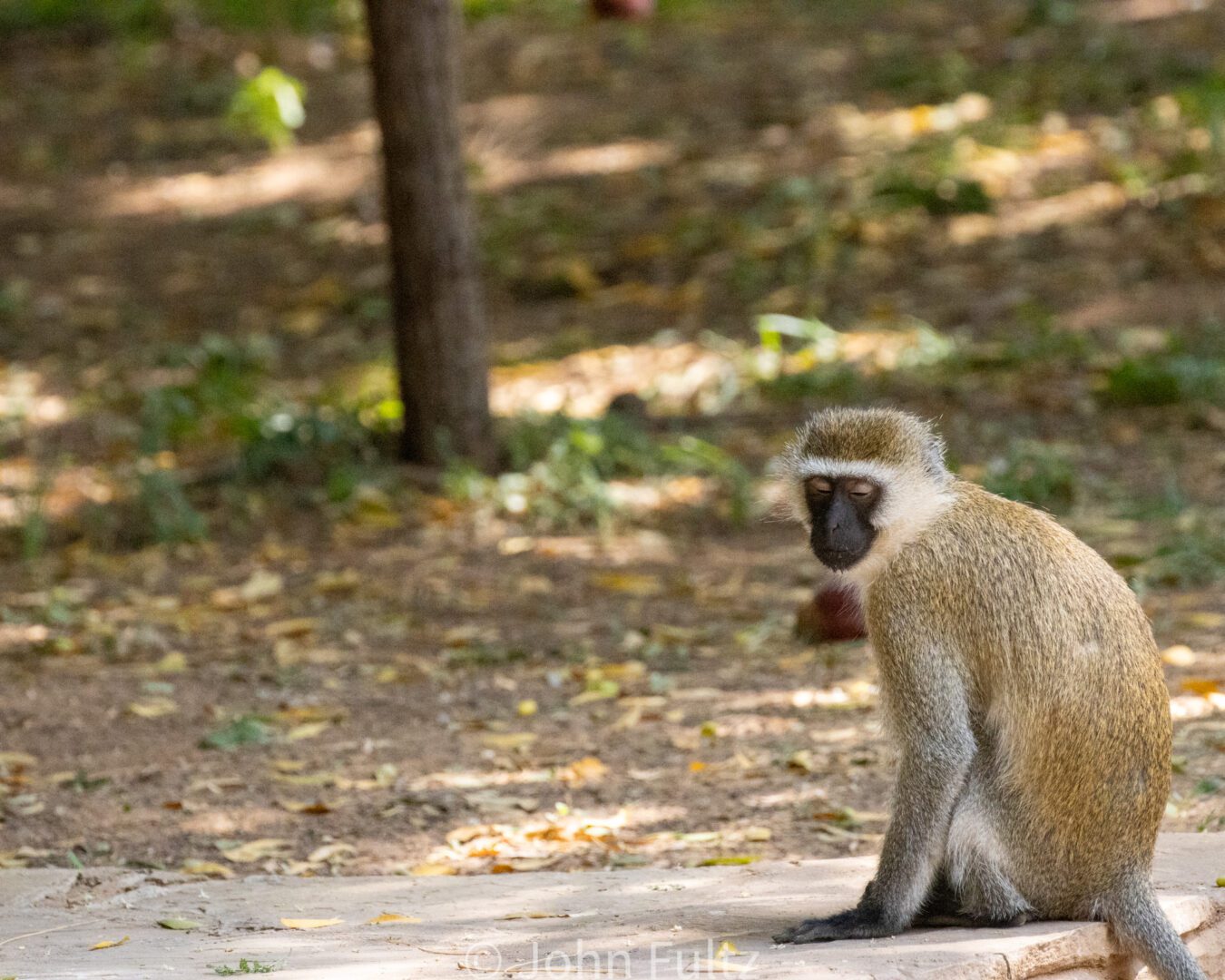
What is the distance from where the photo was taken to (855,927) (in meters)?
3.64

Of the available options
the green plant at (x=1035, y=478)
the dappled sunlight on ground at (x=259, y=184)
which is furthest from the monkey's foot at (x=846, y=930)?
the dappled sunlight on ground at (x=259, y=184)

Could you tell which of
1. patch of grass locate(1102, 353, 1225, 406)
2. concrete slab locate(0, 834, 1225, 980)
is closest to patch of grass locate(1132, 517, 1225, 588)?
patch of grass locate(1102, 353, 1225, 406)

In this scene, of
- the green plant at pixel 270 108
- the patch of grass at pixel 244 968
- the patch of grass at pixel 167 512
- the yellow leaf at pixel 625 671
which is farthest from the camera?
the green plant at pixel 270 108

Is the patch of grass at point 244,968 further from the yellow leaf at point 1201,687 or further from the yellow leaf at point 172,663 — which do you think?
the yellow leaf at point 1201,687

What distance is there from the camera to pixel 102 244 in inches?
470

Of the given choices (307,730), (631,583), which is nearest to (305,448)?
(631,583)

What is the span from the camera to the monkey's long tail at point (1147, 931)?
357 cm

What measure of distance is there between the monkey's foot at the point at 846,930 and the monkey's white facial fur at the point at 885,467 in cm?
75

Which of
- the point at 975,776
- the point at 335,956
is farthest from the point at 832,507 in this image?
the point at 335,956

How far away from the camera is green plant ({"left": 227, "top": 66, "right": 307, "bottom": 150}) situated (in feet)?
40.4

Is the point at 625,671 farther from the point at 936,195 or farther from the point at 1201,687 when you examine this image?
the point at 936,195

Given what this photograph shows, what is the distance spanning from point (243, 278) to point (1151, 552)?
674cm

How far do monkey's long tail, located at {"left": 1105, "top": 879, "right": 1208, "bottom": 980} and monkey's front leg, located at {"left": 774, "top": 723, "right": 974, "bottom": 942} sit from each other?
1.34 feet

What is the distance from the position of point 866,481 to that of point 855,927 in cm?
98
